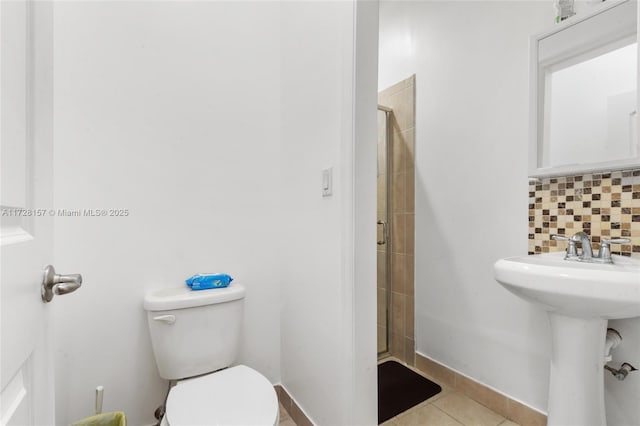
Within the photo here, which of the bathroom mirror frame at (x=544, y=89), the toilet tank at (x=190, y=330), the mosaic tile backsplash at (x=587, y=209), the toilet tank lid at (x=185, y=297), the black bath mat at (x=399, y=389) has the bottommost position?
the black bath mat at (x=399, y=389)

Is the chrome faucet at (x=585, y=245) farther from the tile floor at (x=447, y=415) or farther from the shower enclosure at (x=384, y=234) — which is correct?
the shower enclosure at (x=384, y=234)

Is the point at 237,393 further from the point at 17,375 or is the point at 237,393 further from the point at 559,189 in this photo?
the point at 559,189

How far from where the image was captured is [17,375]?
45 centimetres

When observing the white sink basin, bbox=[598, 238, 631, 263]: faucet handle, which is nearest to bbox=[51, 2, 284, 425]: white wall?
the white sink basin

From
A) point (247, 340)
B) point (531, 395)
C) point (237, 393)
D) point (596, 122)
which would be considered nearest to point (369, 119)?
point (596, 122)

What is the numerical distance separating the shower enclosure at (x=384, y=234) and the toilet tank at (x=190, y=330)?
116cm

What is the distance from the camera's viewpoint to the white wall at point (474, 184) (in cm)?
140

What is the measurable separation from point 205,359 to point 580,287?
50.7 inches

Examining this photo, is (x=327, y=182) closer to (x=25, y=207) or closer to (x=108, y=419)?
(x=25, y=207)

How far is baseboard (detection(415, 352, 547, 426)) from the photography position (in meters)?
1.36

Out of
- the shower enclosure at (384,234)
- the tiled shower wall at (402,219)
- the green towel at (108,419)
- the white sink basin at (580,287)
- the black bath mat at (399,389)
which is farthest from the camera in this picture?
the shower enclosure at (384,234)

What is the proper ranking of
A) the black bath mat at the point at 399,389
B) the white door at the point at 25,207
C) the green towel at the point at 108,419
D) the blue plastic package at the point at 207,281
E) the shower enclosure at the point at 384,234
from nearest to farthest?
the white door at the point at 25,207 < the green towel at the point at 108,419 < the blue plastic package at the point at 207,281 < the black bath mat at the point at 399,389 < the shower enclosure at the point at 384,234

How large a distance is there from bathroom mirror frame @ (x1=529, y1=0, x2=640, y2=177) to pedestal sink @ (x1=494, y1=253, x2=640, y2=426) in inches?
13.4

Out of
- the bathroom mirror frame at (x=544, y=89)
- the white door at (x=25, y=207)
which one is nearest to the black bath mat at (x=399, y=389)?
the bathroom mirror frame at (x=544, y=89)
